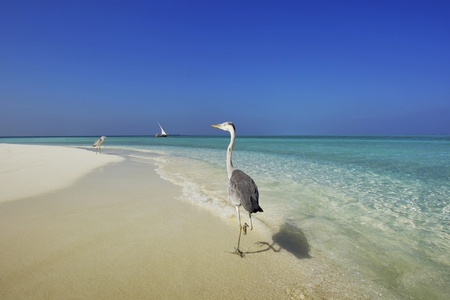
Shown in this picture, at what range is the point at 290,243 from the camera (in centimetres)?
394

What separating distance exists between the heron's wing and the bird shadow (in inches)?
28.4

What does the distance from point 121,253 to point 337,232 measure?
382cm

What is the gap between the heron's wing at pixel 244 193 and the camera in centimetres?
359

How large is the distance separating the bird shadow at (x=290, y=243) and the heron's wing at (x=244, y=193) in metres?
0.72

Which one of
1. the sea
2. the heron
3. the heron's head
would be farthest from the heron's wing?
the heron's head

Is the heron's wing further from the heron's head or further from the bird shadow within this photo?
the heron's head

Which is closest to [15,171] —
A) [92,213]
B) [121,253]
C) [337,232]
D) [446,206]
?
[92,213]

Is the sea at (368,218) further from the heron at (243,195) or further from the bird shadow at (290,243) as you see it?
the heron at (243,195)

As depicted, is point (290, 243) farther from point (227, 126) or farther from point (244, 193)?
point (227, 126)

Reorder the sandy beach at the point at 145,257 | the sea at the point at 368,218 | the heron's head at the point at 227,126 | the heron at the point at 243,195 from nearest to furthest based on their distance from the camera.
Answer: the sandy beach at the point at 145,257 < the sea at the point at 368,218 < the heron at the point at 243,195 < the heron's head at the point at 227,126

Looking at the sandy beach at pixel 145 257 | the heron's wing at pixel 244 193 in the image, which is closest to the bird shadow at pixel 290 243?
the sandy beach at pixel 145 257

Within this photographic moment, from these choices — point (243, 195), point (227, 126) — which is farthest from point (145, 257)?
point (227, 126)

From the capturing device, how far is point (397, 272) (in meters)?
3.17

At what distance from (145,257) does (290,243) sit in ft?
7.74
